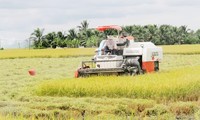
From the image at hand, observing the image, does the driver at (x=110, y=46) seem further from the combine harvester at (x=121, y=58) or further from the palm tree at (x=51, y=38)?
the palm tree at (x=51, y=38)

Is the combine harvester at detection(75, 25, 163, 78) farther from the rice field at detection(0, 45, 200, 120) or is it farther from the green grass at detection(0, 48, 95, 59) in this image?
the green grass at detection(0, 48, 95, 59)

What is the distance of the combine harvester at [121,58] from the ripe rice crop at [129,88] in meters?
1.54

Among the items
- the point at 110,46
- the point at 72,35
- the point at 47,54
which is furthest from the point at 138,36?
the point at 110,46

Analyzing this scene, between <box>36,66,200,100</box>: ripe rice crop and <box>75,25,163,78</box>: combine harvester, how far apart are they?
5.06 feet

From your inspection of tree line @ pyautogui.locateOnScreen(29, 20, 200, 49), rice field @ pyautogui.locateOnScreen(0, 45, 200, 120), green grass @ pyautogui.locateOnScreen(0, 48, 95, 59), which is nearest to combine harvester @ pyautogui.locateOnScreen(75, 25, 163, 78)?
rice field @ pyautogui.locateOnScreen(0, 45, 200, 120)

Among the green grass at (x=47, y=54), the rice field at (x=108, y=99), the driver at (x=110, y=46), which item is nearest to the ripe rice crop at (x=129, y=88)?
the rice field at (x=108, y=99)

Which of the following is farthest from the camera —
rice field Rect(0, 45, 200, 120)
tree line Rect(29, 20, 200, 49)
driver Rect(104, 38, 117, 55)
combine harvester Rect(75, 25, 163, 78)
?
tree line Rect(29, 20, 200, 49)

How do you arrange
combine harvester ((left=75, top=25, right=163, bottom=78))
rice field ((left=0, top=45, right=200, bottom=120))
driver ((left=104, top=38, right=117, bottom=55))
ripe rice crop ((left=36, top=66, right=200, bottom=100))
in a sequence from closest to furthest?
rice field ((left=0, top=45, right=200, bottom=120)) < ripe rice crop ((left=36, top=66, right=200, bottom=100)) < combine harvester ((left=75, top=25, right=163, bottom=78)) < driver ((left=104, top=38, right=117, bottom=55))

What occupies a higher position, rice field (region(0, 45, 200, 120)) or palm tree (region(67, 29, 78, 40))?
palm tree (region(67, 29, 78, 40))

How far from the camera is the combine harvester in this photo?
1344 cm

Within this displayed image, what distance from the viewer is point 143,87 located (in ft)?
34.7

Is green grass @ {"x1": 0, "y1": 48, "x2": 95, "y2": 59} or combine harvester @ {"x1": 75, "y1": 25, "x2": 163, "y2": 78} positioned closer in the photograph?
combine harvester @ {"x1": 75, "y1": 25, "x2": 163, "y2": 78}

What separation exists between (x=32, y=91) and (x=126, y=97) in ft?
9.20

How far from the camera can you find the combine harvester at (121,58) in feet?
44.1
